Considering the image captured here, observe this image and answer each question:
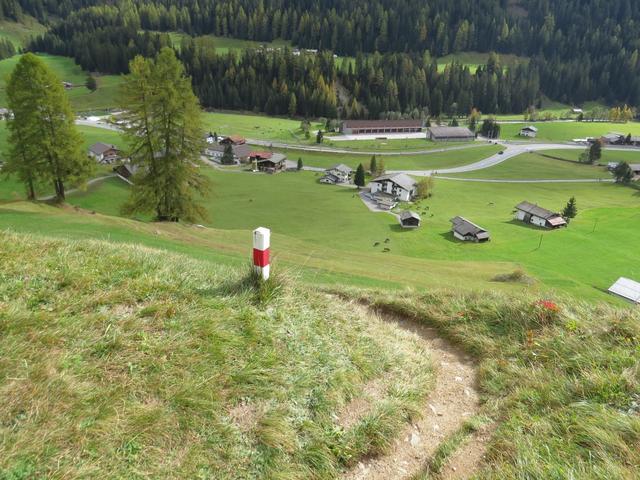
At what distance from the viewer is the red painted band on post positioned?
8.51 m

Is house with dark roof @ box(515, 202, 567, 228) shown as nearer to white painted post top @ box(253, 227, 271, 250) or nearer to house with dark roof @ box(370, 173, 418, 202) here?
house with dark roof @ box(370, 173, 418, 202)

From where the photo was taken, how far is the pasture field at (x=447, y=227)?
32.1m

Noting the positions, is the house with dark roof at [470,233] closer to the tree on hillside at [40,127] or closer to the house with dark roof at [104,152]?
the tree on hillside at [40,127]

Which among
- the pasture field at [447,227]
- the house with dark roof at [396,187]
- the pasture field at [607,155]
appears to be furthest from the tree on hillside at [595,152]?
the house with dark roof at [396,187]

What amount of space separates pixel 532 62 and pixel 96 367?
765 ft

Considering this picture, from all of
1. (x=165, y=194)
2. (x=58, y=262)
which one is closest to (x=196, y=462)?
(x=58, y=262)

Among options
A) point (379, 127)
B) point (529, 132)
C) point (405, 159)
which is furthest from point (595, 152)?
point (379, 127)

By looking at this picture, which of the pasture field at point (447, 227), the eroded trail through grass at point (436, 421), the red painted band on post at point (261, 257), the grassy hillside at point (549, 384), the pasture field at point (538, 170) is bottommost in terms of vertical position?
the pasture field at point (447, 227)

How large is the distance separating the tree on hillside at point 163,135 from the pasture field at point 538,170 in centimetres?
7657

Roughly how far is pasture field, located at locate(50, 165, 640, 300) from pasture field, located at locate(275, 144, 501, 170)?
17.6 meters

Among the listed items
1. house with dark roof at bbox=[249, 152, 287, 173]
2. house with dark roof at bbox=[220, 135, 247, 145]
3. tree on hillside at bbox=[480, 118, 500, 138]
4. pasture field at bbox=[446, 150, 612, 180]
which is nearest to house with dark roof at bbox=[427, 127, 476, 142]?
tree on hillside at bbox=[480, 118, 500, 138]

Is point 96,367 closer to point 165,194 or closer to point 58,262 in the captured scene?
point 58,262

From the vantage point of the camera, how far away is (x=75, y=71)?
170 metres

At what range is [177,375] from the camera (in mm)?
5973
